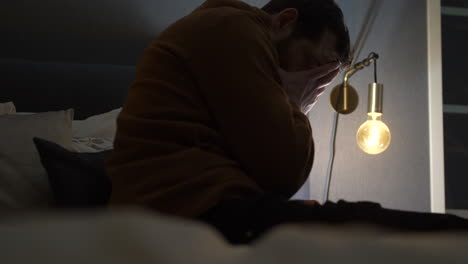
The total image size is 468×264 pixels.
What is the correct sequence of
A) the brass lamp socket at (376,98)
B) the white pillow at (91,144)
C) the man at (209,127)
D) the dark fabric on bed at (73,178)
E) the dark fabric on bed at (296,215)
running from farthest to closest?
the brass lamp socket at (376,98) → the white pillow at (91,144) → the dark fabric on bed at (73,178) → the man at (209,127) → the dark fabric on bed at (296,215)

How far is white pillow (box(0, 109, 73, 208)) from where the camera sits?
3.63 ft

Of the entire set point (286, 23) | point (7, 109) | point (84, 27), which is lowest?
point (7, 109)

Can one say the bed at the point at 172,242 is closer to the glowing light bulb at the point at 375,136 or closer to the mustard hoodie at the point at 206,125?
the mustard hoodie at the point at 206,125

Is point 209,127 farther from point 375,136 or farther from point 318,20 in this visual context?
point 375,136

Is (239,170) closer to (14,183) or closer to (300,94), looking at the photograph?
(300,94)

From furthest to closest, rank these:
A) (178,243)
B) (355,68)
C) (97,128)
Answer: (355,68) < (97,128) < (178,243)

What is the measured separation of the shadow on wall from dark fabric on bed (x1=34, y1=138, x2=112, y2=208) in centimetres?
118

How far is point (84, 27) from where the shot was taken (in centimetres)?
217

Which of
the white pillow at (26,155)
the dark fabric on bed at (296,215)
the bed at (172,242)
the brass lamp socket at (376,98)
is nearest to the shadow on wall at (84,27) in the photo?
the white pillow at (26,155)

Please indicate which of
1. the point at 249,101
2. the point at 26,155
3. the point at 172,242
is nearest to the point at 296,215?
the point at 249,101

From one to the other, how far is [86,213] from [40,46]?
2.29 meters

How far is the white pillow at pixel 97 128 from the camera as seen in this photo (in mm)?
1818

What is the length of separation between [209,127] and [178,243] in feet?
2.07

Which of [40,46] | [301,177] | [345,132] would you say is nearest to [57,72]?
[40,46]
